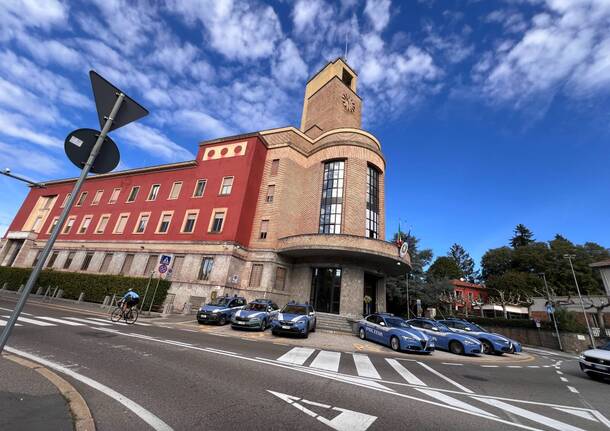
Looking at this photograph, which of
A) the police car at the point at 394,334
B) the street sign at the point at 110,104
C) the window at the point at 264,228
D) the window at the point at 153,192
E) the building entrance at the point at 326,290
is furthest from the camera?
the window at the point at 153,192

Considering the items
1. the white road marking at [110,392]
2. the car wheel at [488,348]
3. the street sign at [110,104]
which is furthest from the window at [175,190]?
the car wheel at [488,348]

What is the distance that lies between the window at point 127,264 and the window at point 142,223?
9.09ft

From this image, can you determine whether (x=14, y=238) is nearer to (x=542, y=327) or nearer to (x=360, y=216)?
(x=360, y=216)

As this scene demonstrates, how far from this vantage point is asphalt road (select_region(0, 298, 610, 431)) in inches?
151

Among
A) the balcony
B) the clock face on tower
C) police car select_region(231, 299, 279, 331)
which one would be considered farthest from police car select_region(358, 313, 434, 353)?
the clock face on tower

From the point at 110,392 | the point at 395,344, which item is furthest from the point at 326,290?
the point at 110,392

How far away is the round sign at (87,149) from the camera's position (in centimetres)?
334

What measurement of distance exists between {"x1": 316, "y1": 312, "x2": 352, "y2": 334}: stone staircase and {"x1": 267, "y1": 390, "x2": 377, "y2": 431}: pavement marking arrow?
14.8 meters

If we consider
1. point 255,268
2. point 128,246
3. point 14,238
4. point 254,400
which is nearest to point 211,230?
point 255,268

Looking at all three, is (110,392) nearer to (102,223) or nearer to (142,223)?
(142,223)

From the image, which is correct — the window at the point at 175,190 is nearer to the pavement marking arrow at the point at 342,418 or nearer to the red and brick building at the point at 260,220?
the red and brick building at the point at 260,220

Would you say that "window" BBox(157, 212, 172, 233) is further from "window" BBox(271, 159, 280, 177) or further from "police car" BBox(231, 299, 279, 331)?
"police car" BBox(231, 299, 279, 331)

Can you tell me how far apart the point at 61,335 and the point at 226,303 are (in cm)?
897

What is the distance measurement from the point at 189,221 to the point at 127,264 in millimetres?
7629
